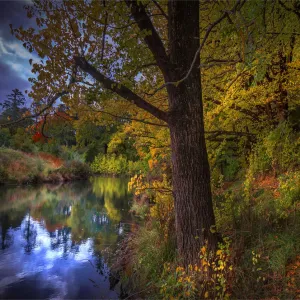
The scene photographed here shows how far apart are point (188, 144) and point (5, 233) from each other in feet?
27.2

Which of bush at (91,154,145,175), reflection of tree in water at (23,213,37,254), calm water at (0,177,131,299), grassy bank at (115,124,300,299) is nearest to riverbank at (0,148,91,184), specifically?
calm water at (0,177,131,299)

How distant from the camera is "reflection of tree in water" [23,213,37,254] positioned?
26.8 feet

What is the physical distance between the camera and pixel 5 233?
31.0ft

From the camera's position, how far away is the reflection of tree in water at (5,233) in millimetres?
8343

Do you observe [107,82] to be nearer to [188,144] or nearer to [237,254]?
[188,144]

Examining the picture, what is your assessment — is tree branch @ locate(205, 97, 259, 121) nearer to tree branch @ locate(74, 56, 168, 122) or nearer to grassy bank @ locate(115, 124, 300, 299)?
grassy bank @ locate(115, 124, 300, 299)

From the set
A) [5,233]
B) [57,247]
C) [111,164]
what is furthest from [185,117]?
[111,164]

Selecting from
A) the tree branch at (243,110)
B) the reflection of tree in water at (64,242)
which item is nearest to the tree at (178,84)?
the tree branch at (243,110)

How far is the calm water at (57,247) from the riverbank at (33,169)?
23.7 feet

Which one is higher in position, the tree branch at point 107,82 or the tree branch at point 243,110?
the tree branch at point 243,110

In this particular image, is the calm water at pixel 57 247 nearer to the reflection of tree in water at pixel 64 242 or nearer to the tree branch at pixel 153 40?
the reflection of tree in water at pixel 64 242

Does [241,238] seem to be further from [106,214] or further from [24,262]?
[106,214]

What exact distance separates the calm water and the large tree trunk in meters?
2.34

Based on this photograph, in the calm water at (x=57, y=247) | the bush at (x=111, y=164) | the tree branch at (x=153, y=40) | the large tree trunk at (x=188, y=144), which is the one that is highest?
the bush at (x=111, y=164)
